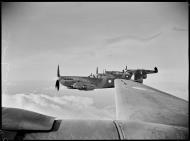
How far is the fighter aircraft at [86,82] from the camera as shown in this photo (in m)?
21.3

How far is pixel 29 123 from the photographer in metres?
1.28

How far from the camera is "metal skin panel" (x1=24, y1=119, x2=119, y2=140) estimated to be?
119 centimetres

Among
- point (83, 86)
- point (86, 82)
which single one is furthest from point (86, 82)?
point (83, 86)

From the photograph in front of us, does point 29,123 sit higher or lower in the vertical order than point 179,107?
higher

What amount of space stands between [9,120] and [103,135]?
0.73 m

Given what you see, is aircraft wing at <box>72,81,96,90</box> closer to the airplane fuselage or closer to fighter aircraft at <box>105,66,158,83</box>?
the airplane fuselage

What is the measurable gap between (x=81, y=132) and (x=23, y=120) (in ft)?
1.51

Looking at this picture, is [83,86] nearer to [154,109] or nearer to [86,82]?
[86,82]

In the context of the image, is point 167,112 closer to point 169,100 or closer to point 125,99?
point 169,100

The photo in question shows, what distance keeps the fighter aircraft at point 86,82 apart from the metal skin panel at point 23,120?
19706 mm

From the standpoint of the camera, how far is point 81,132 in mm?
1246

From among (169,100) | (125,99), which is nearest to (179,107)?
(169,100)

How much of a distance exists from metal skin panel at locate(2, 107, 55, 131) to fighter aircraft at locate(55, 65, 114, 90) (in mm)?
19706

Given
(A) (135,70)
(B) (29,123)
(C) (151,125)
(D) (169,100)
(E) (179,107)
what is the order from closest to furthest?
(B) (29,123) < (C) (151,125) < (E) (179,107) < (D) (169,100) < (A) (135,70)
